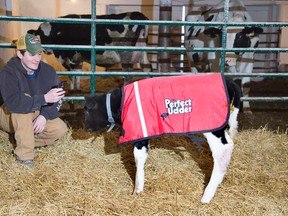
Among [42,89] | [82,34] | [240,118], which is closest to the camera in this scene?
[42,89]

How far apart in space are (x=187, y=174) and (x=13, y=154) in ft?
5.90

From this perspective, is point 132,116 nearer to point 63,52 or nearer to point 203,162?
point 203,162

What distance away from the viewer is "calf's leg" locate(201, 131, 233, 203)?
10.1 ft

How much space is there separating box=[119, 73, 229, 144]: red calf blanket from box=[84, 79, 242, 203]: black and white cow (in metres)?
0.12

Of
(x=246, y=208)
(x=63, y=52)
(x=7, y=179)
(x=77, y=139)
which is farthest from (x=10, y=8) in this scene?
(x=246, y=208)

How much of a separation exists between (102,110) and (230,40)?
377 centimetres

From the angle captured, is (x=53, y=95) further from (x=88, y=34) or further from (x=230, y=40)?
(x=88, y=34)

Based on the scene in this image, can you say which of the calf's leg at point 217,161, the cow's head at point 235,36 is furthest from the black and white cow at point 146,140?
the cow's head at point 235,36

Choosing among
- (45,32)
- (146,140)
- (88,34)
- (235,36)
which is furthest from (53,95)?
(45,32)

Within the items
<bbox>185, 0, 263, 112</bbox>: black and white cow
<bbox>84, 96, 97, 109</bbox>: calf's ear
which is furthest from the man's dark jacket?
<bbox>185, 0, 263, 112</bbox>: black and white cow

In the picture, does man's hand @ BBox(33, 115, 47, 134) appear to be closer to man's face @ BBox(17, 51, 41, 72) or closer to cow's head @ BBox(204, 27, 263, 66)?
man's face @ BBox(17, 51, 41, 72)

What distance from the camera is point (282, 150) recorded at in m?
4.41

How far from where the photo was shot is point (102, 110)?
3320mm

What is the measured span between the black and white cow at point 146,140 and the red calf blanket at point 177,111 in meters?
0.12
